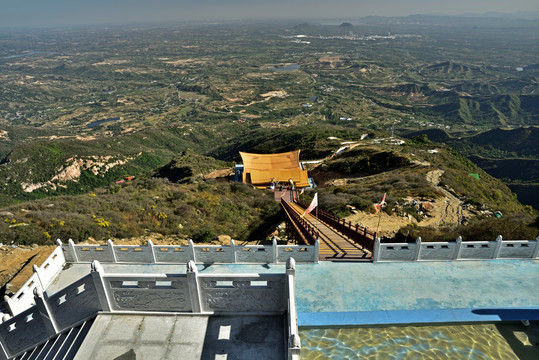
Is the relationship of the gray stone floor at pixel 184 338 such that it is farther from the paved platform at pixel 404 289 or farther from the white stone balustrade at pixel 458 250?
the white stone balustrade at pixel 458 250

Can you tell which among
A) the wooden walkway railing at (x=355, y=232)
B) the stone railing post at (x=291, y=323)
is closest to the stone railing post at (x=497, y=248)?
the wooden walkway railing at (x=355, y=232)

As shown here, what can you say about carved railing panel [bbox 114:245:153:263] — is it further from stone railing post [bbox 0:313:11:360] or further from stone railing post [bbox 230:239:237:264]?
stone railing post [bbox 0:313:11:360]

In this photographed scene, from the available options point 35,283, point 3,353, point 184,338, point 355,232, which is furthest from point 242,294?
point 355,232

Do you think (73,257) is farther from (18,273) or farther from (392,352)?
(392,352)

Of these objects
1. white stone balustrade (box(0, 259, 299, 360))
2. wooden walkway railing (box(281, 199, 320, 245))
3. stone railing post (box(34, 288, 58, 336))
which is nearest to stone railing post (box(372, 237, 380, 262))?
wooden walkway railing (box(281, 199, 320, 245))

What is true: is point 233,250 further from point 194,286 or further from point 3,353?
point 3,353

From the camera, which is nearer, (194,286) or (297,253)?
(194,286)

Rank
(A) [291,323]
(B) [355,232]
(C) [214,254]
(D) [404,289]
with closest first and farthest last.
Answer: (A) [291,323], (D) [404,289], (C) [214,254], (B) [355,232]
